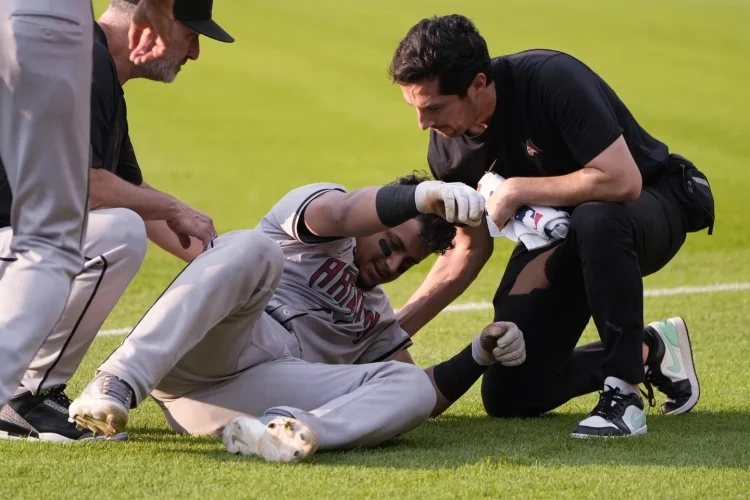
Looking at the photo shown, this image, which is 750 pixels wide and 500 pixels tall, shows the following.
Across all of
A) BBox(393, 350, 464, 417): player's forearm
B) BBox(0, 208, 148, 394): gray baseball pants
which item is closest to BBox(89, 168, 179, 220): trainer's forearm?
BBox(0, 208, 148, 394): gray baseball pants

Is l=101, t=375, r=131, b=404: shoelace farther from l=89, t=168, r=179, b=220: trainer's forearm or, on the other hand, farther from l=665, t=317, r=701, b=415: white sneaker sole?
l=665, t=317, r=701, b=415: white sneaker sole

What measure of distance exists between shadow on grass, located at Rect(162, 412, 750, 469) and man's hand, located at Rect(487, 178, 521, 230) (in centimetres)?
63

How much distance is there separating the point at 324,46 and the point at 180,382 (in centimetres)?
1152

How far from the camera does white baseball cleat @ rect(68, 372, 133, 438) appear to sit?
268 centimetres

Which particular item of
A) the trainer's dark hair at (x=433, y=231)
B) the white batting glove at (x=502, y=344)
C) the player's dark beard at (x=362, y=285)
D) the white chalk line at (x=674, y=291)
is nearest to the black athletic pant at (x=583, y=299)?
the white batting glove at (x=502, y=344)

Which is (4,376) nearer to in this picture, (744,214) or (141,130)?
(744,214)

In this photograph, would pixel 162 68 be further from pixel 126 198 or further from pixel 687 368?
pixel 687 368

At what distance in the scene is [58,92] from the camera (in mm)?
2438

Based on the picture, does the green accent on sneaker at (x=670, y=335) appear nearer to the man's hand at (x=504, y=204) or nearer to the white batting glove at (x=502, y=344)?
the white batting glove at (x=502, y=344)

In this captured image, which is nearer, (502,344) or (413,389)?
(413,389)

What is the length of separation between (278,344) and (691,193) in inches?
56.7

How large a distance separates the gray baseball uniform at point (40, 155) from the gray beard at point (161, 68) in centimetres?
117

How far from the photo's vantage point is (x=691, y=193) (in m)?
3.86

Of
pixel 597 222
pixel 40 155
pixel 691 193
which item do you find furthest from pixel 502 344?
pixel 40 155
